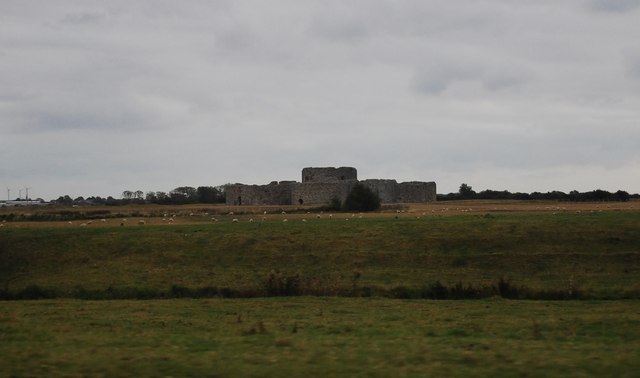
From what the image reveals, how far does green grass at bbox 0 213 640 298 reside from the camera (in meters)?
29.2

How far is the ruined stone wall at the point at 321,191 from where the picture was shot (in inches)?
3199

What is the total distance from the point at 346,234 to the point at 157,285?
38.1ft

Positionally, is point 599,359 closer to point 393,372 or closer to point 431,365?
point 431,365

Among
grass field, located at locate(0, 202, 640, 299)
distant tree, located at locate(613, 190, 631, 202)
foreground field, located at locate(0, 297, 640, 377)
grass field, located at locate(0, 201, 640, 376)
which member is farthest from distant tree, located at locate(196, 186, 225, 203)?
foreground field, located at locate(0, 297, 640, 377)

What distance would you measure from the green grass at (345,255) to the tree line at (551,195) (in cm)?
4493

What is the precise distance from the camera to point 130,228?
42.8 metres

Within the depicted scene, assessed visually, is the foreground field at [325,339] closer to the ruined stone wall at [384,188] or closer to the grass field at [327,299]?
the grass field at [327,299]

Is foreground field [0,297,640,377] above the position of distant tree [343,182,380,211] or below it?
below

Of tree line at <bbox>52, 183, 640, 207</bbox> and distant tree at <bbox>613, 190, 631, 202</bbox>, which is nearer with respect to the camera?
tree line at <bbox>52, 183, 640, 207</bbox>

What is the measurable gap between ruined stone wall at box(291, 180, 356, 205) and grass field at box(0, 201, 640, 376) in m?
38.0

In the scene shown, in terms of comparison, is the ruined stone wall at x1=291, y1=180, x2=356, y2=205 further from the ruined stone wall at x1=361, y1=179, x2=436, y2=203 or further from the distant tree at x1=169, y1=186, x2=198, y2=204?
the distant tree at x1=169, y1=186, x2=198, y2=204

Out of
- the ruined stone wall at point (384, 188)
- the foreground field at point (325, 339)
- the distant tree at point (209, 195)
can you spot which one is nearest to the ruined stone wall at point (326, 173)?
the ruined stone wall at point (384, 188)

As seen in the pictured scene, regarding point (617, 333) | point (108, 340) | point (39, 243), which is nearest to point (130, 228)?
point (39, 243)

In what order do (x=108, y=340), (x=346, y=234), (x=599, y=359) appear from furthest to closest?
(x=346, y=234) → (x=108, y=340) → (x=599, y=359)
